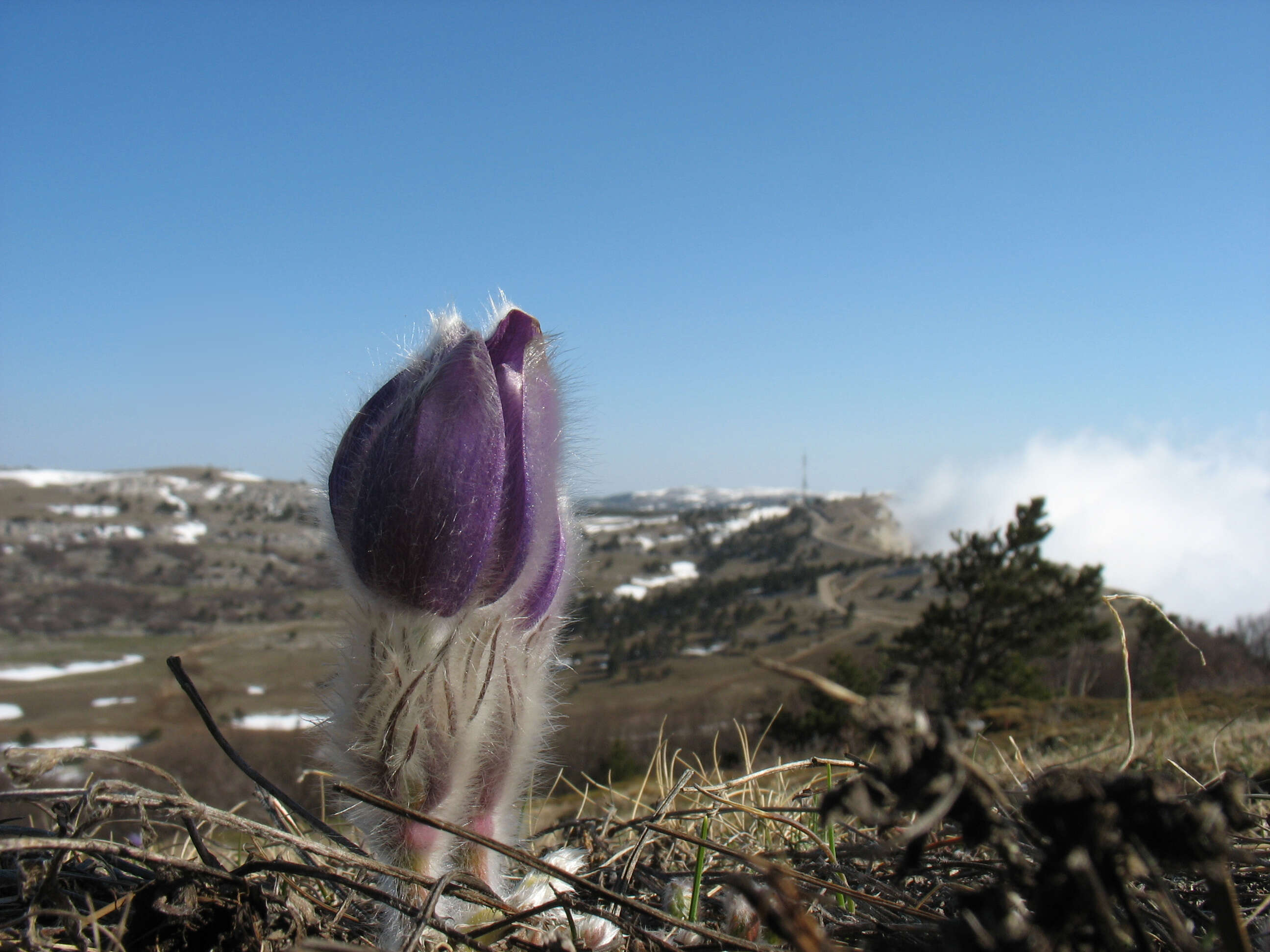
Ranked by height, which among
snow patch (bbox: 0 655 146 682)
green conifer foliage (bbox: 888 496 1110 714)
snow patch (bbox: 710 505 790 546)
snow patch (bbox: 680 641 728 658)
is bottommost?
snow patch (bbox: 680 641 728 658)

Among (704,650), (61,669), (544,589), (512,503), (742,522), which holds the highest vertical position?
(512,503)

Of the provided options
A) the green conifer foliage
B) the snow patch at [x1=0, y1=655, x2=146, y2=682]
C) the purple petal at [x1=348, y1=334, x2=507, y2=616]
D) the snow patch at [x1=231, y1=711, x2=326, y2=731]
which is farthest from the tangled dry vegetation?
the snow patch at [x1=0, y1=655, x2=146, y2=682]

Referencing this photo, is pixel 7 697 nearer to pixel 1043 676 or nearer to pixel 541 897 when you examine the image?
pixel 1043 676

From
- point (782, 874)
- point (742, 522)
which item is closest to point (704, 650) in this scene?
point (742, 522)

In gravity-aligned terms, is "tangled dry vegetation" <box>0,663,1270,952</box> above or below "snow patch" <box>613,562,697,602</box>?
above

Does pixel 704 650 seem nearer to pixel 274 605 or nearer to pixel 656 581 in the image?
pixel 656 581

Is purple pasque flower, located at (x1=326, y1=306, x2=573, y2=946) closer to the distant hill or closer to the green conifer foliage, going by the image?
the green conifer foliage
